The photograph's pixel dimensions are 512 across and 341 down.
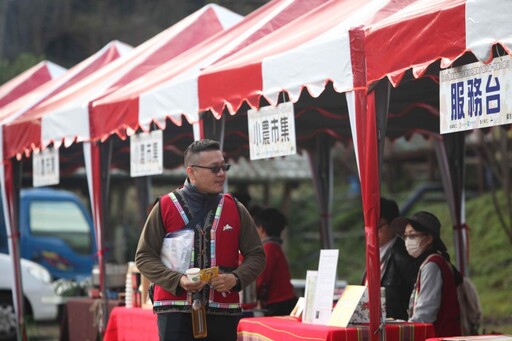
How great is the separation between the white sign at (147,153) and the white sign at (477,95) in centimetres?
361

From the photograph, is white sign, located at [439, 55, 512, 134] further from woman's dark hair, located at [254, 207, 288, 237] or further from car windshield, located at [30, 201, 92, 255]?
car windshield, located at [30, 201, 92, 255]

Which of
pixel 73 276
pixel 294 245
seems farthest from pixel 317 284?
pixel 294 245

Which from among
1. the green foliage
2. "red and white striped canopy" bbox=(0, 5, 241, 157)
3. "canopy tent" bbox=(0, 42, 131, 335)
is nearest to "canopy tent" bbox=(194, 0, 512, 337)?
"red and white striped canopy" bbox=(0, 5, 241, 157)

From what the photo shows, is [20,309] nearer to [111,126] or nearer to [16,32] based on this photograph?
[111,126]

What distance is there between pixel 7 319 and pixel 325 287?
8409 millimetres

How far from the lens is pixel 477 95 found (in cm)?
556

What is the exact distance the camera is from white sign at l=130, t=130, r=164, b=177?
9047 millimetres

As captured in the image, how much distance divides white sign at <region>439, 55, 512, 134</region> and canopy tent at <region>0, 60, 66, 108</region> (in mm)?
9581

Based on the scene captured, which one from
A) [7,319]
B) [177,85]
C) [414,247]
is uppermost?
[177,85]

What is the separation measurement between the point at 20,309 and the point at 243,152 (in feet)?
11.1

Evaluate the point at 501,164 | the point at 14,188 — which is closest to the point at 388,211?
the point at 14,188

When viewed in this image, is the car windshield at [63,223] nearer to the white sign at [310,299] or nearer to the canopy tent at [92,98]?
the canopy tent at [92,98]

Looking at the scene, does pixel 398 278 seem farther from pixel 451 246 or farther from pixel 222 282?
pixel 451 246

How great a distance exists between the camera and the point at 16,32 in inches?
1107
